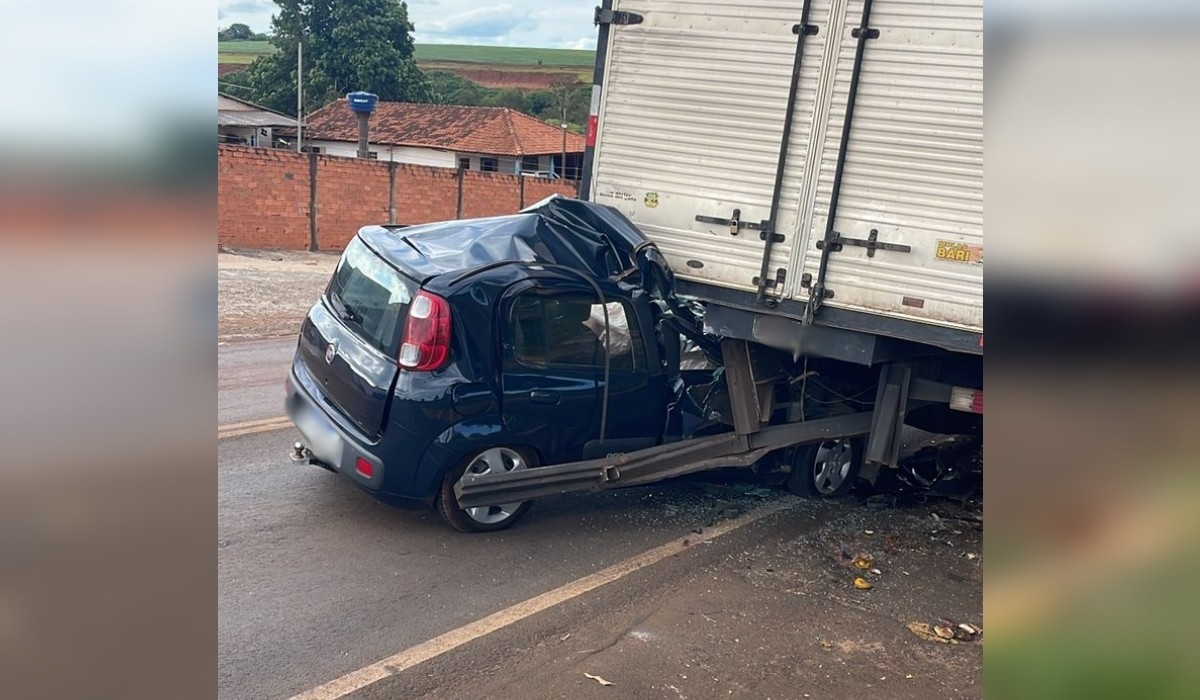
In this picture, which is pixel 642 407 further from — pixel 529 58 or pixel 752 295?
pixel 529 58

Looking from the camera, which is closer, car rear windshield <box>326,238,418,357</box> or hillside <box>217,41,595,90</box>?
car rear windshield <box>326,238,418,357</box>

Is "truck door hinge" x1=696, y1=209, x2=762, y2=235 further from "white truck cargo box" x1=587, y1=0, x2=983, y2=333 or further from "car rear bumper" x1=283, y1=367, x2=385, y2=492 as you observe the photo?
"car rear bumper" x1=283, y1=367, x2=385, y2=492

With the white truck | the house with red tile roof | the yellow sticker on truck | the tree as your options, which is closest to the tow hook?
the white truck

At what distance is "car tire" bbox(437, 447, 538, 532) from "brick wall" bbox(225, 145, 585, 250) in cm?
1807

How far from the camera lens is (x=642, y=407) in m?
6.03

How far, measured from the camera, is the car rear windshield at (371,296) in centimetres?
535

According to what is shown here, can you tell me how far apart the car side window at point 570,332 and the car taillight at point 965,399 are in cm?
198

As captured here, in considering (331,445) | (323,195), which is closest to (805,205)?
(331,445)

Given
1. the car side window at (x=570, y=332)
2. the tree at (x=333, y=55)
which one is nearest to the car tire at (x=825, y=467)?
the car side window at (x=570, y=332)

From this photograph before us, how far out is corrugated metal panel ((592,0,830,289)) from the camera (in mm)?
5738

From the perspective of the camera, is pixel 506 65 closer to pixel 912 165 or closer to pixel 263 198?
pixel 263 198

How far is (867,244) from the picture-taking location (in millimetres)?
5535
